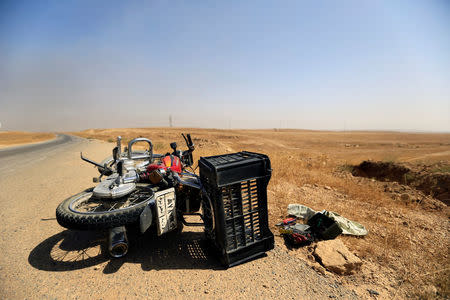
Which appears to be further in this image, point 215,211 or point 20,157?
point 20,157

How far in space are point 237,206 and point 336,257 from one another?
5.31 ft

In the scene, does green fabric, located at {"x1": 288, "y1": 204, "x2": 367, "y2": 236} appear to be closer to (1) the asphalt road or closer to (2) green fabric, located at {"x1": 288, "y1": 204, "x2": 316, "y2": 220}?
(2) green fabric, located at {"x1": 288, "y1": 204, "x2": 316, "y2": 220}

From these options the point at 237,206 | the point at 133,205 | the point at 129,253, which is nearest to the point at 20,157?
the point at 129,253

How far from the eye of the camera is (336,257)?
2.87 meters

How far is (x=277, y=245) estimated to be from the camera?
3289 mm

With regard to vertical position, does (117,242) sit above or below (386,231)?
above

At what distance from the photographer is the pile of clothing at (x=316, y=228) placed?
332 cm

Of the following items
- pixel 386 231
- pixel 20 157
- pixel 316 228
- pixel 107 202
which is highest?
pixel 107 202

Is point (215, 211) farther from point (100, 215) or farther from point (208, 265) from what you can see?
point (100, 215)

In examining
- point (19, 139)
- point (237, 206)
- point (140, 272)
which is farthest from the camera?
point (19, 139)

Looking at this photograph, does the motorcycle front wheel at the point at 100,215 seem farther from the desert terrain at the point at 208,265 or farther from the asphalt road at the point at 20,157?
the asphalt road at the point at 20,157

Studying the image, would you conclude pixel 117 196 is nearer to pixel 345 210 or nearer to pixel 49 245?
pixel 49 245

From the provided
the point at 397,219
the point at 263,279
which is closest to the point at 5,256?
the point at 263,279

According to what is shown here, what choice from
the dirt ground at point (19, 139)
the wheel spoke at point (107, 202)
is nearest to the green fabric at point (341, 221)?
the wheel spoke at point (107, 202)
